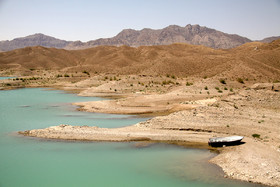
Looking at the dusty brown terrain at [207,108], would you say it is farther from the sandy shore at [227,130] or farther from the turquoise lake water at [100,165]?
the turquoise lake water at [100,165]

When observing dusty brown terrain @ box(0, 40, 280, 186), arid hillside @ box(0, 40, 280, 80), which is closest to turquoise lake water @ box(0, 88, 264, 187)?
dusty brown terrain @ box(0, 40, 280, 186)

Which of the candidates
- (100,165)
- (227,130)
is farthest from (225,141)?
(100,165)

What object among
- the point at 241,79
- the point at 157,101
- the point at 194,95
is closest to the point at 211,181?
the point at 157,101

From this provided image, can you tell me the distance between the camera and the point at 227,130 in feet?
70.6

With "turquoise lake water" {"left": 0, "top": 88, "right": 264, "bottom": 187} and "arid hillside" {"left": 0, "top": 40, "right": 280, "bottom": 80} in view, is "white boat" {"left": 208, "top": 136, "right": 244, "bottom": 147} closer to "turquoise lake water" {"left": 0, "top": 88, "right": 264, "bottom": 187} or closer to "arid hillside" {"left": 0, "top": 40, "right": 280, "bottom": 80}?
"turquoise lake water" {"left": 0, "top": 88, "right": 264, "bottom": 187}

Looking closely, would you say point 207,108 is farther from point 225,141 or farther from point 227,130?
point 225,141

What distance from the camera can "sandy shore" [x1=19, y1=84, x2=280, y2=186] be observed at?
1521 cm

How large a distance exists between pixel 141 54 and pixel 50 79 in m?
64.4

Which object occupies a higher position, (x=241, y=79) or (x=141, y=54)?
(x=141, y=54)

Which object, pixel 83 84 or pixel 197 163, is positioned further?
pixel 83 84

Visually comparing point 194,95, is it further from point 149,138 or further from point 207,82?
point 149,138

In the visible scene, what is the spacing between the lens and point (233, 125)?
22.6m

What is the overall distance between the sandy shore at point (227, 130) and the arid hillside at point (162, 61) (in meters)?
22.2

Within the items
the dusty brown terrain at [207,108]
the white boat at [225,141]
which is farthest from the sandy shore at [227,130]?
the white boat at [225,141]
